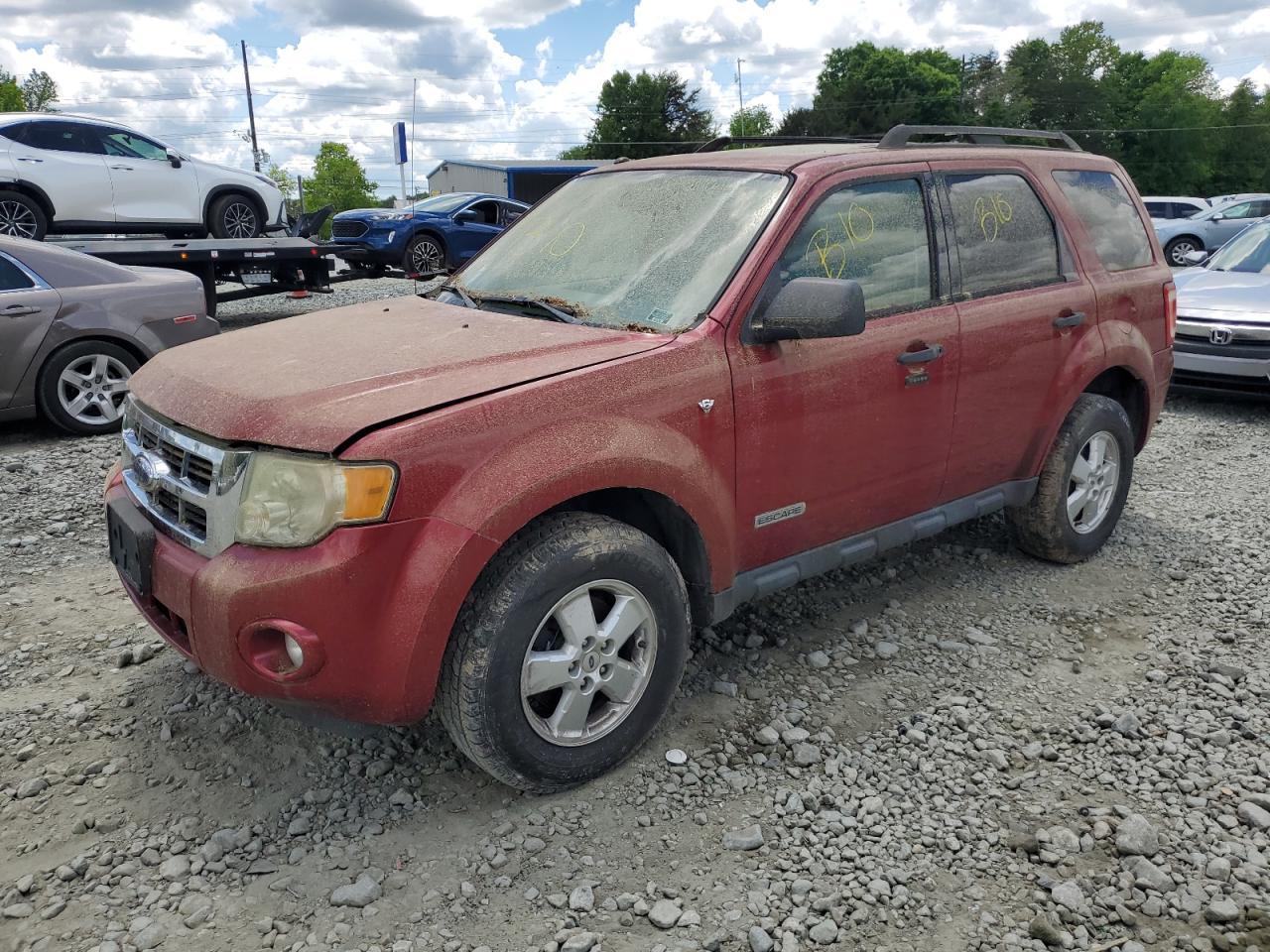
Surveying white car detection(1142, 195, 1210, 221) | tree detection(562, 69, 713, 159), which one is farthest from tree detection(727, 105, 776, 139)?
white car detection(1142, 195, 1210, 221)

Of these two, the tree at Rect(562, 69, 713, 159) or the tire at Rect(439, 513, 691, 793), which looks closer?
the tire at Rect(439, 513, 691, 793)

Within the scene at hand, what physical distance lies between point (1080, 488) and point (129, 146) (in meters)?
10.8

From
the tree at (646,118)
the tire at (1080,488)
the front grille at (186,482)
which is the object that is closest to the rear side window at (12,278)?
the front grille at (186,482)

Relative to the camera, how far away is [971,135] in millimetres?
4617

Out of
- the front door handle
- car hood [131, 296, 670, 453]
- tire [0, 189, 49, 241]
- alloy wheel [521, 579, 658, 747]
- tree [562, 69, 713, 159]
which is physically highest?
tree [562, 69, 713, 159]

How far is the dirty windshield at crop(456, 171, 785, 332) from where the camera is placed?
3.42 meters

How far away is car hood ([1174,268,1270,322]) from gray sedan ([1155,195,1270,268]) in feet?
56.0

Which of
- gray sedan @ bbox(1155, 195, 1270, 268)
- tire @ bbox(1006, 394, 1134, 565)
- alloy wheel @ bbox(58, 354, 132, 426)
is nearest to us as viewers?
tire @ bbox(1006, 394, 1134, 565)

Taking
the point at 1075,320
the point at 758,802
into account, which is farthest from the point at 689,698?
the point at 1075,320

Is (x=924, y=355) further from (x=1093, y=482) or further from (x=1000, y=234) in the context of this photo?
(x=1093, y=482)

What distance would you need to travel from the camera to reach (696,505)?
3221mm

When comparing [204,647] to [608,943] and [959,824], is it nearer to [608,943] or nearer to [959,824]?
[608,943]

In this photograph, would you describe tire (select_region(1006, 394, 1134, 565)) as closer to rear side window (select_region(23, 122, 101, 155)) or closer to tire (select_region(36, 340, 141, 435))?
tire (select_region(36, 340, 141, 435))

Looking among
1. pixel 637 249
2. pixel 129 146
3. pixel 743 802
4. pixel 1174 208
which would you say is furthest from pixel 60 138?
pixel 1174 208
